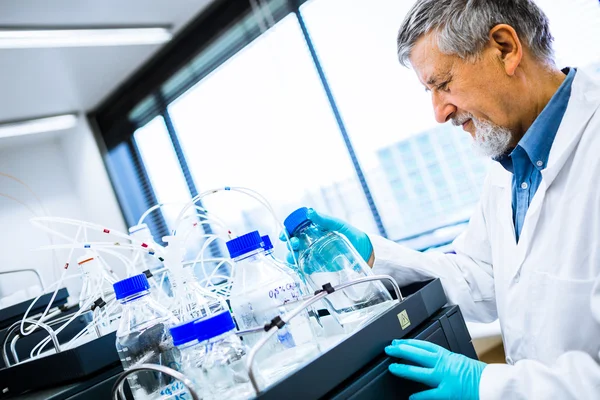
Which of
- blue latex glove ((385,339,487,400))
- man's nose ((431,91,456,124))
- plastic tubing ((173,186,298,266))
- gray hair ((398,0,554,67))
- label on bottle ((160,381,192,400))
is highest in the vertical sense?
gray hair ((398,0,554,67))

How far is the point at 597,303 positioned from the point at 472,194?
150 centimetres

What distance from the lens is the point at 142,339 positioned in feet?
2.67

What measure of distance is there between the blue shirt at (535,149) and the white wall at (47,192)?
11.2ft

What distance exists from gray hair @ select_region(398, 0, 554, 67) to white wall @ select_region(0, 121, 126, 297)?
3.42 meters

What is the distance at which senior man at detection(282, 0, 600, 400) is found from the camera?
0.87 metres

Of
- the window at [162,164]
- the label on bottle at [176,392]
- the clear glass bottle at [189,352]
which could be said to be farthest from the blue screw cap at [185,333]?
the window at [162,164]

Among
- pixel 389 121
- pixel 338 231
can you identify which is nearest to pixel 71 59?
pixel 389 121

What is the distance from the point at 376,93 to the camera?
2584mm

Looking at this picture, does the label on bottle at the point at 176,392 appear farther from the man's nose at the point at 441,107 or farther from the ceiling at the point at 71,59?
the ceiling at the point at 71,59

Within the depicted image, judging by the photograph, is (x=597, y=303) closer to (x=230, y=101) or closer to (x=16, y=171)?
(x=230, y=101)

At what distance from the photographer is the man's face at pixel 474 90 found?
3.66ft

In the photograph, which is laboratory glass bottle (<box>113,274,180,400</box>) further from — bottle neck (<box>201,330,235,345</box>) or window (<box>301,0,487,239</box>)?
window (<box>301,0,487,239</box>)

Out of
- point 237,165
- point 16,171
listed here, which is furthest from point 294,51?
point 16,171

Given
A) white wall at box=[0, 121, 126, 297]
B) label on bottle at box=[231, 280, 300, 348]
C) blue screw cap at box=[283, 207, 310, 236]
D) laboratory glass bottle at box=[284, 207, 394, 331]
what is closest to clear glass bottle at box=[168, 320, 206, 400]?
label on bottle at box=[231, 280, 300, 348]
